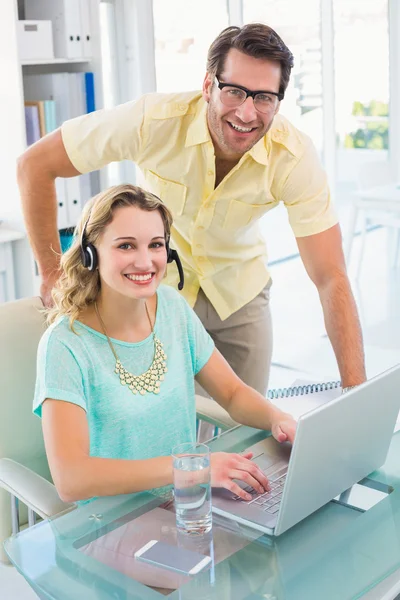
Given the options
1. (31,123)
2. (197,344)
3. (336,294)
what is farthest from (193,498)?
(31,123)

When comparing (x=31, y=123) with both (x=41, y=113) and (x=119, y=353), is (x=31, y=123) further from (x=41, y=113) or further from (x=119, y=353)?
(x=119, y=353)

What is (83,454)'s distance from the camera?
1.50 metres

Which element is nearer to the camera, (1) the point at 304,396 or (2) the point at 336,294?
(1) the point at 304,396

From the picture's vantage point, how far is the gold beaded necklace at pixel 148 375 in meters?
1.65

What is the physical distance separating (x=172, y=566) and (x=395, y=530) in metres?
0.38

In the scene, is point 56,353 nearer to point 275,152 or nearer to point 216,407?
point 216,407

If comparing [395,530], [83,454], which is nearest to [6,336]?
[83,454]

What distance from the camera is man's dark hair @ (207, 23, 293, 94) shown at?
1.88 m

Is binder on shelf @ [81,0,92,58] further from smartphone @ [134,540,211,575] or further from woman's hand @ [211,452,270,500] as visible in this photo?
smartphone @ [134,540,211,575]

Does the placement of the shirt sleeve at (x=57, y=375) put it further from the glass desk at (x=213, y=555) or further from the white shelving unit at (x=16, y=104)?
the white shelving unit at (x=16, y=104)

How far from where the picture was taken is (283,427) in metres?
1.70

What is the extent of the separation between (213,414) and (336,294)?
0.42 metres

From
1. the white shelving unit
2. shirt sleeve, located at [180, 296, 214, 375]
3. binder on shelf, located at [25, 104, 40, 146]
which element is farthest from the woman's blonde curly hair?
binder on shelf, located at [25, 104, 40, 146]

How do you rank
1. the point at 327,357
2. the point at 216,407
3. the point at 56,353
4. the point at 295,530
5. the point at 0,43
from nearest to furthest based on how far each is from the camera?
the point at 295,530 → the point at 56,353 → the point at 216,407 → the point at 0,43 → the point at 327,357
